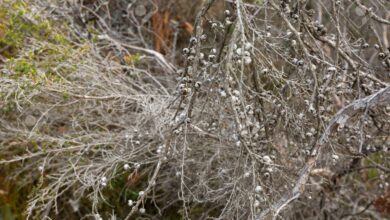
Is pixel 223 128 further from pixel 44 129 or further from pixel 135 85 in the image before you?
pixel 44 129

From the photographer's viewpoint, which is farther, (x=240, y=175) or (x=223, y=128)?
(x=223, y=128)

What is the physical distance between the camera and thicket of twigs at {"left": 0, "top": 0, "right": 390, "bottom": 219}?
8.18ft

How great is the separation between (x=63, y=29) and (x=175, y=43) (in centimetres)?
111

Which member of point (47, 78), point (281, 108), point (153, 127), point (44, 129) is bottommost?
point (44, 129)

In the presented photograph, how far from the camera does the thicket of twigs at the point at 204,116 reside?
2492mm

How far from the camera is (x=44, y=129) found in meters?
3.76

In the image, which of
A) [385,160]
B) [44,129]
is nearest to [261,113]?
[385,160]

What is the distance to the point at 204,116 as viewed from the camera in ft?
10.6

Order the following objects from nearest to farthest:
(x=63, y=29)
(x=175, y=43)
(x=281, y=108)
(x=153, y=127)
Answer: (x=281, y=108)
(x=153, y=127)
(x=63, y=29)
(x=175, y=43)

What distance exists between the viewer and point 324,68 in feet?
9.16

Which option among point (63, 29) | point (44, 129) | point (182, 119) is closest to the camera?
point (182, 119)

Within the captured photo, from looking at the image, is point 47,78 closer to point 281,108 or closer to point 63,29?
point 63,29

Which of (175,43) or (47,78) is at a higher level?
(47,78)

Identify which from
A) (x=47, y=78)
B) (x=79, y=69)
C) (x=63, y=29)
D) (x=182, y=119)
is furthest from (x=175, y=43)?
(x=182, y=119)
